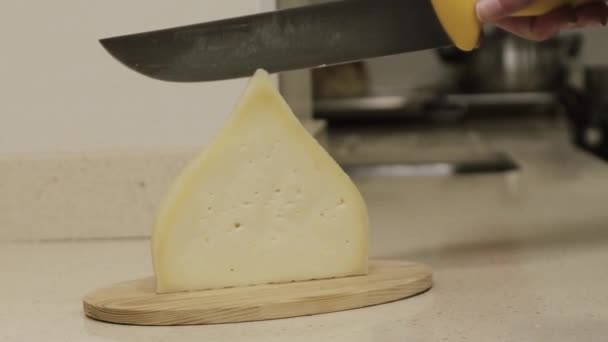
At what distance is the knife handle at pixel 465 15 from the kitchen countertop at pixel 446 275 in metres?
0.21

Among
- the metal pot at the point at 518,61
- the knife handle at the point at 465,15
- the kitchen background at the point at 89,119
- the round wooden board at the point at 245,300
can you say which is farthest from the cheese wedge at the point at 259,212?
the metal pot at the point at 518,61

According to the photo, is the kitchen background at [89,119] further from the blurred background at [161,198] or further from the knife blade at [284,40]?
the knife blade at [284,40]

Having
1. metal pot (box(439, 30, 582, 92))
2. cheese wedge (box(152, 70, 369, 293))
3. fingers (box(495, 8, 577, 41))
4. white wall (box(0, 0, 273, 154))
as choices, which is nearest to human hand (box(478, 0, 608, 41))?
fingers (box(495, 8, 577, 41))

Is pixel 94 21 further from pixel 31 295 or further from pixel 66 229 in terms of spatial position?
pixel 31 295

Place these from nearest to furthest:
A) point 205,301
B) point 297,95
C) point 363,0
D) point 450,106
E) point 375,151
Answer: point 205,301 < point 363,0 < point 297,95 < point 375,151 < point 450,106

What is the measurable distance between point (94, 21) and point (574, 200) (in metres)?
0.70

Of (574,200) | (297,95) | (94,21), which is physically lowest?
(574,200)

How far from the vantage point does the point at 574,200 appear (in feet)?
4.53

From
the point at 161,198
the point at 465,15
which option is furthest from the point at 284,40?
the point at 161,198

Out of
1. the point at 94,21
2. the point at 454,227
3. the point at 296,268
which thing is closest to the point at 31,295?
the point at 296,268

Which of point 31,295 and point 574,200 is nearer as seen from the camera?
point 31,295

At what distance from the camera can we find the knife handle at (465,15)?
77 centimetres

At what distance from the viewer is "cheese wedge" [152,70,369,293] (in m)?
0.78

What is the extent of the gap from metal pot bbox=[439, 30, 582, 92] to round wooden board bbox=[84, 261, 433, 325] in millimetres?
1886
